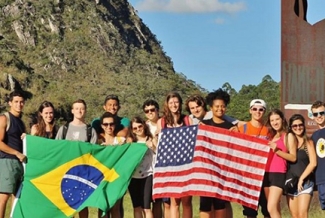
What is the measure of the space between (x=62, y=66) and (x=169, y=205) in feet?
257

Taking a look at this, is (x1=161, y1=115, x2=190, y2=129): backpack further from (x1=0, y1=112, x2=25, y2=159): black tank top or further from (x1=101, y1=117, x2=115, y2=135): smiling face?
(x1=0, y1=112, x2=25, y2=159): black tank top

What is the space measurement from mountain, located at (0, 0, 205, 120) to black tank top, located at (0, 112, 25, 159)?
6217 cm

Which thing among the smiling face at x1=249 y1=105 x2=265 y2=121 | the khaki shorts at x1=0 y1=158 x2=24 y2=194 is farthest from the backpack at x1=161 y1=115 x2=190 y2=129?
the khaki shorts at x1=0 y1=158 x2=24 y2=194

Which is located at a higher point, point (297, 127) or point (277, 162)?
point (297, 127)

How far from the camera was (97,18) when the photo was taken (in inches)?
3846

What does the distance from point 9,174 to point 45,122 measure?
2.46 ft

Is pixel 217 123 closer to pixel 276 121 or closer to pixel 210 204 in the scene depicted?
pixel 276 121

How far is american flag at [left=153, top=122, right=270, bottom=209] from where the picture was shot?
9.24 meters

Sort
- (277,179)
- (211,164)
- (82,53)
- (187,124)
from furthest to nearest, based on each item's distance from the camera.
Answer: (82,53) < (187,124) < (211,164) < (277,179)

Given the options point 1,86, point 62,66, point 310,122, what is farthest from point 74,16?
point 310,122

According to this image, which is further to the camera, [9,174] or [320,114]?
[9,174]

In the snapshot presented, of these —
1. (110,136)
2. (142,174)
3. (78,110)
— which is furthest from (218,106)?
(78,110)

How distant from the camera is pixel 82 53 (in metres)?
91.4

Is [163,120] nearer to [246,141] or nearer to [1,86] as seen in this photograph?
[246,141]
